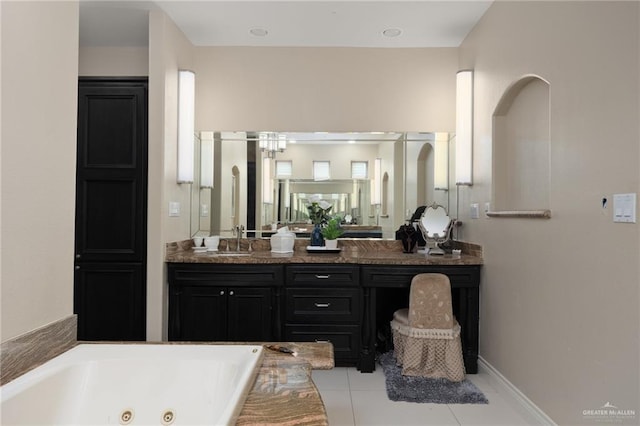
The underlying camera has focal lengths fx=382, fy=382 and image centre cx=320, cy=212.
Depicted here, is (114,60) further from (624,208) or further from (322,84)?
(624,208)

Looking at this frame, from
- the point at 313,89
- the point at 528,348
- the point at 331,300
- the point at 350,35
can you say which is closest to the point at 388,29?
the point at 350,35

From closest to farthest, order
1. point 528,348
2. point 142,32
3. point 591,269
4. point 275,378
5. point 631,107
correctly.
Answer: point 275,378 < point 631,107 < point 591,269 < point 528,348 < point 142,32

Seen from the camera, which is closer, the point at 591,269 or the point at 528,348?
the point at 591,269

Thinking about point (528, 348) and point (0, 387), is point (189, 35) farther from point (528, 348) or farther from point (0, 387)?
point (528, 348)

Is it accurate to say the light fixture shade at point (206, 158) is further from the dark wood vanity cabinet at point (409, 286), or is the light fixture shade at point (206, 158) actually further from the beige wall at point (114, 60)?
the dark wood vanity cabinet at point (409, 286)

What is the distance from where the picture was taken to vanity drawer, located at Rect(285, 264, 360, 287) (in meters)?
2.88

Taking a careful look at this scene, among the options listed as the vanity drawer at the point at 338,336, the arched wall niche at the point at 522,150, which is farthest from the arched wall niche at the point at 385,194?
the vanity drawer at the point at 338,336

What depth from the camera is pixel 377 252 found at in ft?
11.2

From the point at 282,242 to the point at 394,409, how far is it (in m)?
1.55

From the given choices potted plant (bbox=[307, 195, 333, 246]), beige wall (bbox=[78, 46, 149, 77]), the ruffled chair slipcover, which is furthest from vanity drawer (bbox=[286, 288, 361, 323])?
beige wall (bbox=[78, 46, 149, 77])

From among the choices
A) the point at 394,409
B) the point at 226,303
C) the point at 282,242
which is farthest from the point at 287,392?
the point at 282,242

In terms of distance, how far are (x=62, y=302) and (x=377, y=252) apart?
2.45 meters

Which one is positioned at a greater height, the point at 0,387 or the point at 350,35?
the point at 350,35

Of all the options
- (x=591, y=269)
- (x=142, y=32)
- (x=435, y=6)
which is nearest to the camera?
(x=591, y=269)
